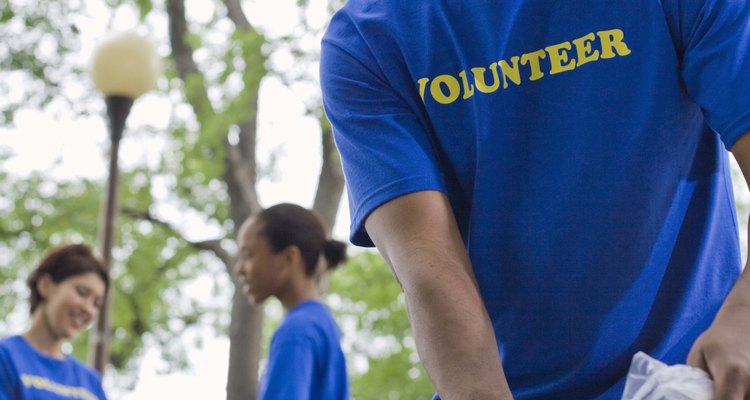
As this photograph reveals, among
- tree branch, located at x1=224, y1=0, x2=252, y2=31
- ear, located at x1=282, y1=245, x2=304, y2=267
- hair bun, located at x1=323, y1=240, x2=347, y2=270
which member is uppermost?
tree branch, located at x1=224, y1=0, x2=252, y2=31

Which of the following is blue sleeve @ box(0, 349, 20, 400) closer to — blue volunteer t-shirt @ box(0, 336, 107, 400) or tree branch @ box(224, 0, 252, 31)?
blue volunteer t-shirt @ box(0, 336, 107, 400)

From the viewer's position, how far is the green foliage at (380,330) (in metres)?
16.3

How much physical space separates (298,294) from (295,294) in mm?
13

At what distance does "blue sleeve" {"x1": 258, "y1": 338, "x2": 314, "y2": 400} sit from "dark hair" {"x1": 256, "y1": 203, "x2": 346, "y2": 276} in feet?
1.96

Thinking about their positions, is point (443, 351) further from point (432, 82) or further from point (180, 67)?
point (180, 67)

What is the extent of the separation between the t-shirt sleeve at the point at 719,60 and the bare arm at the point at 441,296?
1.05ft

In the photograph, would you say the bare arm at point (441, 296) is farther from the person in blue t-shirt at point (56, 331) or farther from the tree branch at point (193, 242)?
the tree branch at point (193, 242)

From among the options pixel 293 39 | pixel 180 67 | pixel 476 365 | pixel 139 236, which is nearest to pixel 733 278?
pixel 476 365

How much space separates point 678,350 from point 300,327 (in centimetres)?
360

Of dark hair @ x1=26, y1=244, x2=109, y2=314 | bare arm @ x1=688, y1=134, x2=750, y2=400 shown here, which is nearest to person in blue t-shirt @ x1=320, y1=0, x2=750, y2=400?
bare arm @ x1=688, y1=134, x2=750, y2=400

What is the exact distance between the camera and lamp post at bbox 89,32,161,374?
8.73 metres

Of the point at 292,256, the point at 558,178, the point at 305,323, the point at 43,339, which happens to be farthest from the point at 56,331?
the point at 558,178

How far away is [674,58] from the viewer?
1.52 meters

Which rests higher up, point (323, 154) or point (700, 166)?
point (700, 166)
